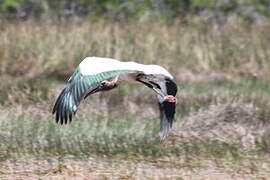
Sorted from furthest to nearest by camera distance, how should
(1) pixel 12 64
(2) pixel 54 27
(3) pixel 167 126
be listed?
1. (2) pixel 54 27
2. (1) pixel 12 64
3. (3) pixel 167 126

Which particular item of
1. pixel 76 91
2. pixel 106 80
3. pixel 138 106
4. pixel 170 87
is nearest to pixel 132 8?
pixel 138 106

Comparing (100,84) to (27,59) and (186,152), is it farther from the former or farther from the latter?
(27,59)

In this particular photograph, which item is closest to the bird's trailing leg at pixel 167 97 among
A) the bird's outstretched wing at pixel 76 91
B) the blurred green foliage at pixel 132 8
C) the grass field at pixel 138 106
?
the grass field at pixel 138 106

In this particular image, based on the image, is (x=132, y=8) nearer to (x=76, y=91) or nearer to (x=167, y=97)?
(x=167, y=97)

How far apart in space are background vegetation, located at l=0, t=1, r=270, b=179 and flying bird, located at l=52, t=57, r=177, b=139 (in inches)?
17.8

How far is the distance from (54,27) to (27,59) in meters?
1.14

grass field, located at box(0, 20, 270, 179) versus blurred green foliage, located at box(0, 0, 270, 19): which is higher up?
blurred green foliage, located at box(0, 0, 270, 19)

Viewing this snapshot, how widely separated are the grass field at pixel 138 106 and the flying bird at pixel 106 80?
0.46m

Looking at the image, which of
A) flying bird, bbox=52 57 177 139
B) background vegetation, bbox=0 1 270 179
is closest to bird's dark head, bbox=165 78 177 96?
flying bird, bbox=52 57 177 139

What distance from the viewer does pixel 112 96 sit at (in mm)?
9383

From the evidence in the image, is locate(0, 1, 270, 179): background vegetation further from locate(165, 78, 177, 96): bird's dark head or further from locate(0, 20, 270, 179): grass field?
locate(165, 78, 177, 96): bird's dark head

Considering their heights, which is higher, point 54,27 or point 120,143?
point 54,27

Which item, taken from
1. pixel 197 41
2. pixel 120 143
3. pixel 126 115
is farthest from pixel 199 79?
pixel 120 143

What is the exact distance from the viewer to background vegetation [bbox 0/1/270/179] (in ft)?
22.4
